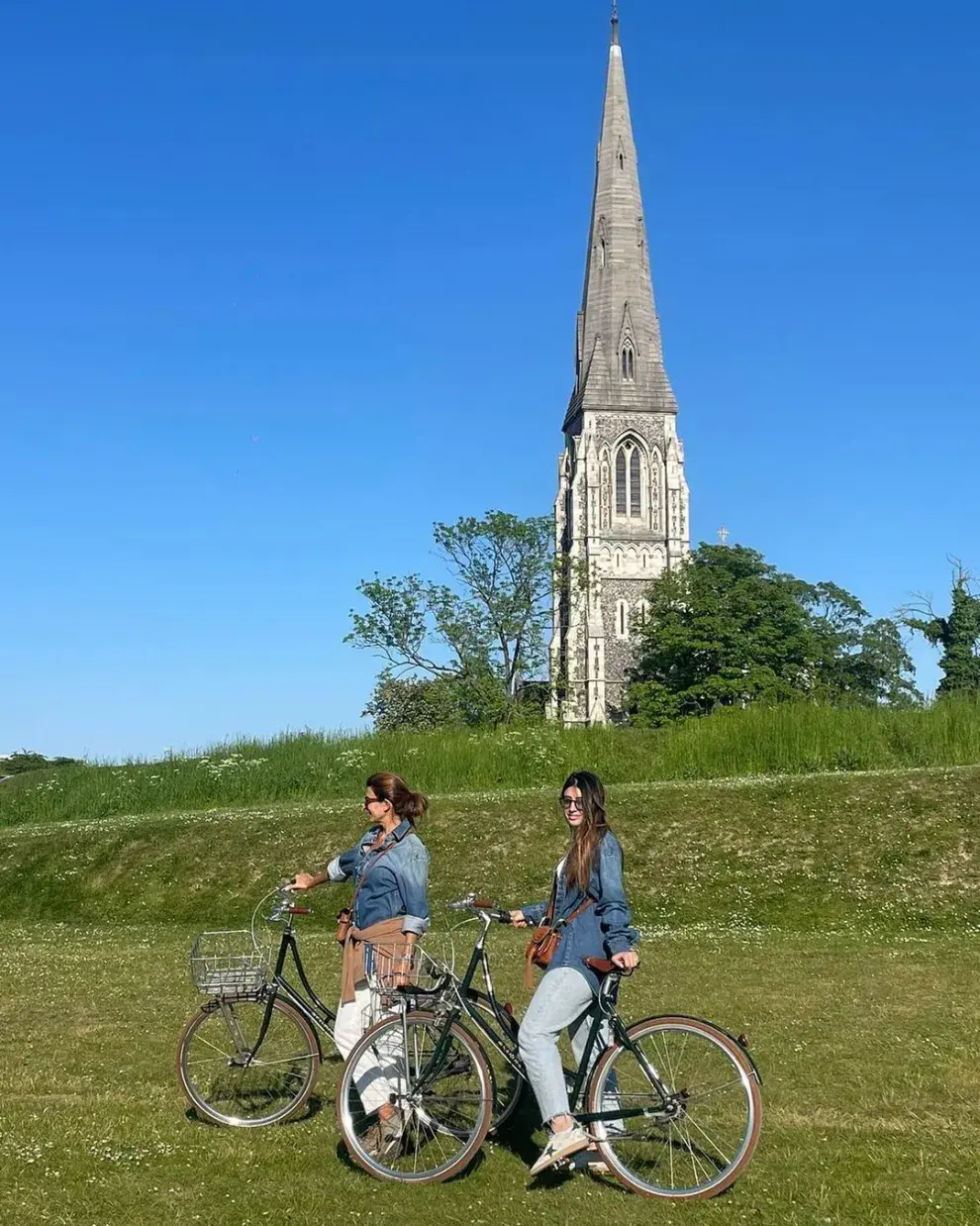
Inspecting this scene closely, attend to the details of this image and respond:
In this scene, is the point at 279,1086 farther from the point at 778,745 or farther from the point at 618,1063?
the point at 778,745

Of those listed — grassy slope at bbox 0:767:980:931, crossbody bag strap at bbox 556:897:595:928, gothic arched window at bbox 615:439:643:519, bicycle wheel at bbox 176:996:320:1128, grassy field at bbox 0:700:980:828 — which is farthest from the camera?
gothic arched window at bbox 615:439:643:519

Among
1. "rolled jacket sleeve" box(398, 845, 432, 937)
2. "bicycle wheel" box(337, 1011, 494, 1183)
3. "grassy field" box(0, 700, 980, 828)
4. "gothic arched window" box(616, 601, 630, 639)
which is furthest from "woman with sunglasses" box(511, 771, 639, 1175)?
"gothic arched window" box(616, 601, 630, 639)

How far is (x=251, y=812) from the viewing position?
2439 cm

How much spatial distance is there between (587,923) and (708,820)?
13.9 meters

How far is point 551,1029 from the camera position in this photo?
6734mm

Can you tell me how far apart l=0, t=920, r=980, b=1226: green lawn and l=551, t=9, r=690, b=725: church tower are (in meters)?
72.8

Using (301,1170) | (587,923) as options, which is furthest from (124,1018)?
(587,923)

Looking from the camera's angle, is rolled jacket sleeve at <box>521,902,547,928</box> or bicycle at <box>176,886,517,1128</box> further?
bicycle at <box>176,886,517,1128</box>

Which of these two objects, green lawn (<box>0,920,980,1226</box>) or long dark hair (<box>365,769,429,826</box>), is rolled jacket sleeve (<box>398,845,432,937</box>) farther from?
green lawn (<box>0,920,980,1226</box>)

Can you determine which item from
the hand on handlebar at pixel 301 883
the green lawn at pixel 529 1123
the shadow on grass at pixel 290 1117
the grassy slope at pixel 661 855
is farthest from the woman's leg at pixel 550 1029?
the grassy slope at pixel 661 855

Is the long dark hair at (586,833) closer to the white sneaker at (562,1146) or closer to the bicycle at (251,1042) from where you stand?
the white sneaker at (562,1146)

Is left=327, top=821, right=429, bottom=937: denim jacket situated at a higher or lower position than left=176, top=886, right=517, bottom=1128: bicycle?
higher

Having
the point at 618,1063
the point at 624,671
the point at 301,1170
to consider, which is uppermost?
the point at 624,671

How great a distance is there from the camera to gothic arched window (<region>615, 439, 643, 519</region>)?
308ft
